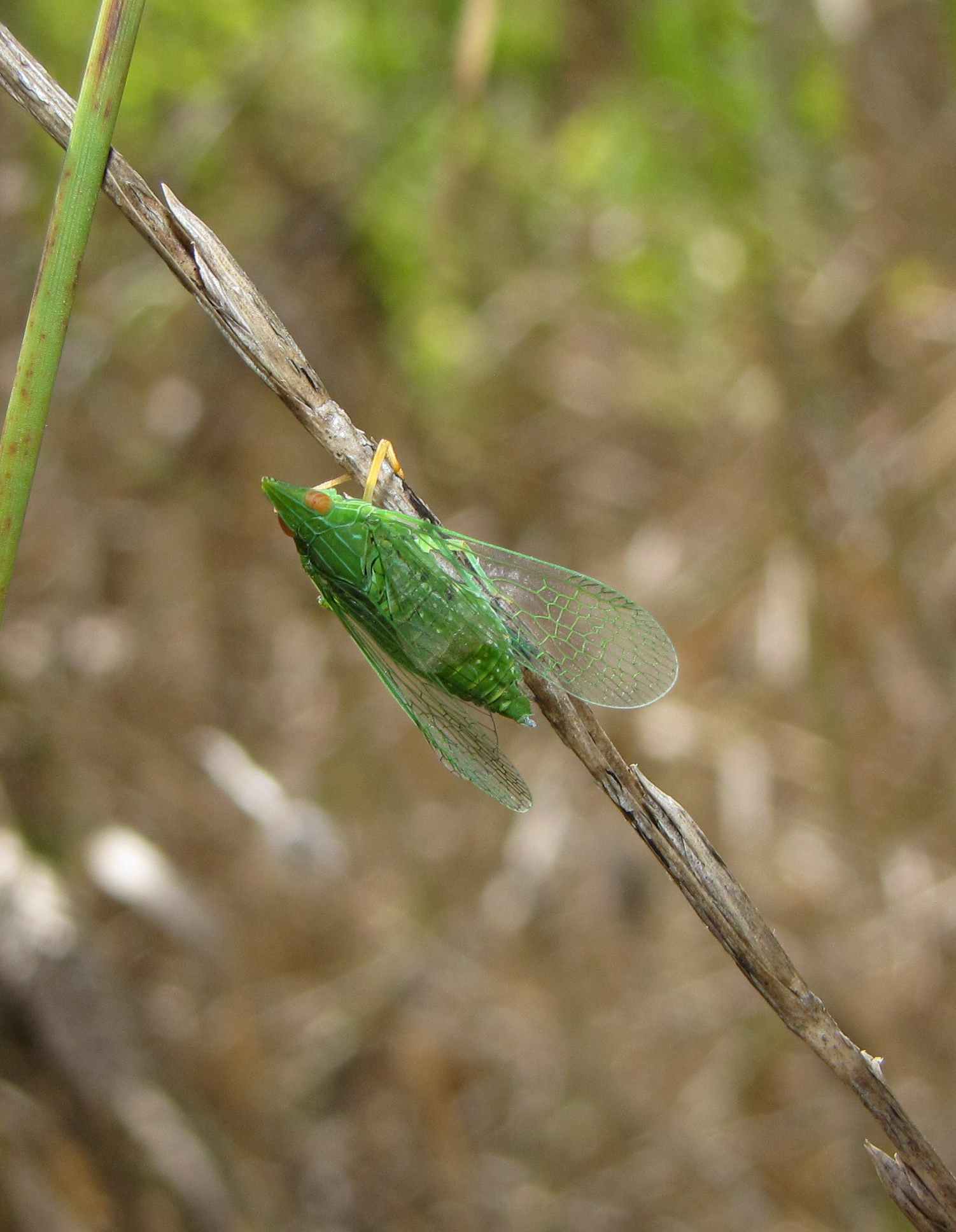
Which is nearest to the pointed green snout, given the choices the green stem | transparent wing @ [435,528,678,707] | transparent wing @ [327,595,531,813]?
transparent wing @ [327,595,531,813]

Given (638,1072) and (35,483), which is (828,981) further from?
(35,483)

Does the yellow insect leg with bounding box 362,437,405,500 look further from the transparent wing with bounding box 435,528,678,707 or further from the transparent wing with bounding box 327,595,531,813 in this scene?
the transparent wing with bounding box 327,595,531,813

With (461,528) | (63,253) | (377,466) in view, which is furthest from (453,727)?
(461,528)

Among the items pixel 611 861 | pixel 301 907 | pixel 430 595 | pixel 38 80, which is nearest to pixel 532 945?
pixel 611 861

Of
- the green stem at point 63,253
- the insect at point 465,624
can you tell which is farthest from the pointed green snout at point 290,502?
the green stem at point 63,253

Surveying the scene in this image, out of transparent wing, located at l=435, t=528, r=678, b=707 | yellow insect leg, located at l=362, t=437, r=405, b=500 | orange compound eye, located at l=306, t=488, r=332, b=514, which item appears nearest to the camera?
yellow insect leg, located at l=362, t=437, r=405, b=500
